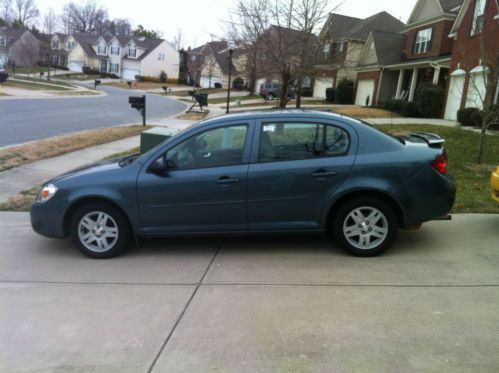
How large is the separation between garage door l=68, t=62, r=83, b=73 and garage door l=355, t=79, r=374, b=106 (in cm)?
7145

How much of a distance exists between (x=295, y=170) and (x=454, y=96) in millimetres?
20405

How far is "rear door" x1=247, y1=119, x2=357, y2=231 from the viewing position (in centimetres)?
487

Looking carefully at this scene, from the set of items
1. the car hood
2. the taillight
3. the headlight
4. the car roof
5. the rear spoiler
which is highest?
the car roof

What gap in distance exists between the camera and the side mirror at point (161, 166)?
16.4 feet

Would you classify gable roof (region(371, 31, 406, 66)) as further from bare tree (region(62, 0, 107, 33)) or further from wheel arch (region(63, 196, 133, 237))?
bare tree (region(62, 0, 107, 33))

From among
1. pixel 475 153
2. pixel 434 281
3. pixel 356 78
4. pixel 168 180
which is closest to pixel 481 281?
pixel 434 281

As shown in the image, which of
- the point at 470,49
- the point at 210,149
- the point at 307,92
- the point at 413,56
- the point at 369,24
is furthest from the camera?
the point at 307,92

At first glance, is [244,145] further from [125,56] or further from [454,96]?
[125,56]

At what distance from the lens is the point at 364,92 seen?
34594mm

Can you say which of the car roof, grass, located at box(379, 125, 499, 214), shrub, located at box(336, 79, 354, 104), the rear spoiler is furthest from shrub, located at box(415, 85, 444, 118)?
the car roof

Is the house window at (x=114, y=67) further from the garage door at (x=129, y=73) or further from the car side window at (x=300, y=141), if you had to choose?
the car side window at (x=300, y=141)

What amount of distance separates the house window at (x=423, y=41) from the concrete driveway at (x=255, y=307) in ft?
85.1

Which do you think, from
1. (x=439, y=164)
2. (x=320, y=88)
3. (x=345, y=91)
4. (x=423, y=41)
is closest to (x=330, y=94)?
(x=345, y=91)

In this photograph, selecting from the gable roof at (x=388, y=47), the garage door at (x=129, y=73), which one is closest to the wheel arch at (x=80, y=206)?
the gable roof at (x=388, y=47)
